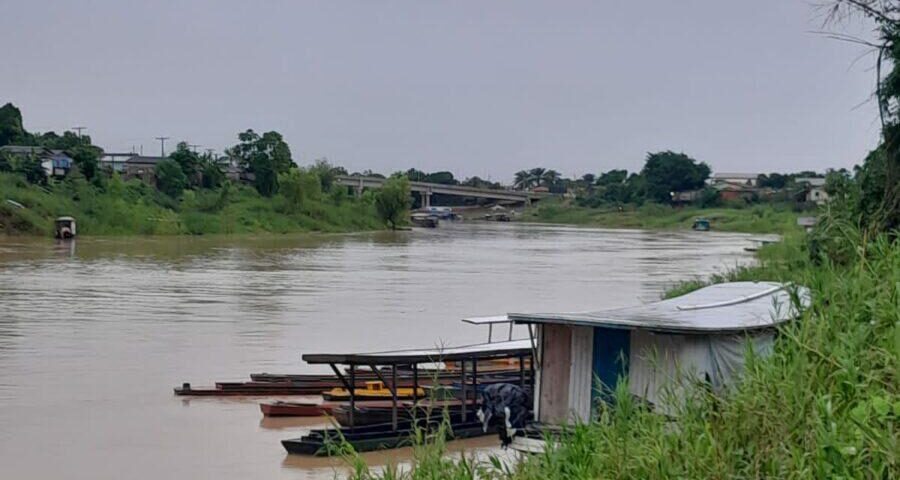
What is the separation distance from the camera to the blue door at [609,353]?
784 cm

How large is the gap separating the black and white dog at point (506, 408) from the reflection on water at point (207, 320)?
1063 mm

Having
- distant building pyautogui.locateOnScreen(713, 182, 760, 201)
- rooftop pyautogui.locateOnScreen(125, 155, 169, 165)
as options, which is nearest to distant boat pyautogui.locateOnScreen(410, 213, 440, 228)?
rooftop pyautogui.locateOnScreen(125, 155, 169, 165)

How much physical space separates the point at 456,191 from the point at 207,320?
76.6 m

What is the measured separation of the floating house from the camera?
7332 mm

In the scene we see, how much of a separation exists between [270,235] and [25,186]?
13.0 metres

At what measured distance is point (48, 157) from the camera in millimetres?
50781

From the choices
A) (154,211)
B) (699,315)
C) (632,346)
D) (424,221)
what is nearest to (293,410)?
(632,346)

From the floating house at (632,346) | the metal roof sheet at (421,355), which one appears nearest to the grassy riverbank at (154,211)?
the metal roof sheet at (421,355)

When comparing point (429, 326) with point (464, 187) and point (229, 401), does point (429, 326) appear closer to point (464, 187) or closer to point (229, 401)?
point (229, 401)

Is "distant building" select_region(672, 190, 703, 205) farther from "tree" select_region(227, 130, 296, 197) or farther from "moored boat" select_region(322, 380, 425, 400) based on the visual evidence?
"moored boat" select_region(322, 380, 425, 400)

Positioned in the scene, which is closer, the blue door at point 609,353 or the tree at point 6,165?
the blue door at point 609,353

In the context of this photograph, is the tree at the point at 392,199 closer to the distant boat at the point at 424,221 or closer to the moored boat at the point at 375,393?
the distant boat at the point at 424,221

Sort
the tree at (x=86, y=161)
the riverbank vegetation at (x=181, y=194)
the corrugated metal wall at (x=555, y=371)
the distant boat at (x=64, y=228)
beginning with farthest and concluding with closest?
the tree at (x=86, y=161) → the riverbank vegetation at (x=181, y=194) → the distant boat at (x=64, y=228) → the corrugated metal wall at (x=555, y=371)

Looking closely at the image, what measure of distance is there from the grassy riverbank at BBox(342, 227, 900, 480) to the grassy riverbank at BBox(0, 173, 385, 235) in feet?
141
